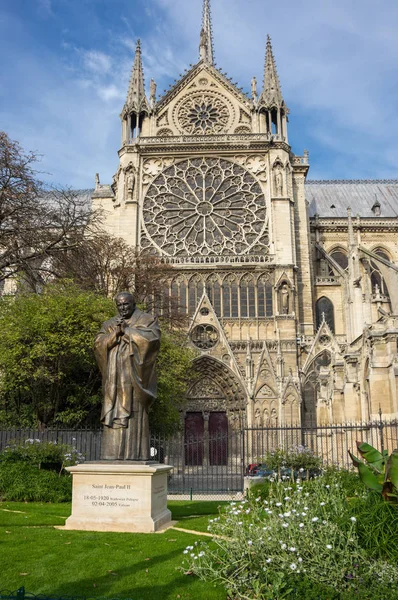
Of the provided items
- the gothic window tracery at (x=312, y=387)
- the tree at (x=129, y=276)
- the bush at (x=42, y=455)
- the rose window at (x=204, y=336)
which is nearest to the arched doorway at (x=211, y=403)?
the rose window at (x=204, y=336)

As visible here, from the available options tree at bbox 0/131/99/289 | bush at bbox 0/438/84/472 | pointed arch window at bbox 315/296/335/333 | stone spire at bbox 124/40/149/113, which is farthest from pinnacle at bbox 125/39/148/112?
bush at bbox 0/438/84/472

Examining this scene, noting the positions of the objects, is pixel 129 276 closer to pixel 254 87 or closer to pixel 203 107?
pixel 203 107

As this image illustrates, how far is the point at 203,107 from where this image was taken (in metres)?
37.2

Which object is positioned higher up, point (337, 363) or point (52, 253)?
point (52, 253)

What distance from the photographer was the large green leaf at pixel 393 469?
630 cm

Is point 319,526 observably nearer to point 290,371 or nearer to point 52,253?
point 52,253

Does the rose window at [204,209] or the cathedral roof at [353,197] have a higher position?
the cathedral roof at [353,197]

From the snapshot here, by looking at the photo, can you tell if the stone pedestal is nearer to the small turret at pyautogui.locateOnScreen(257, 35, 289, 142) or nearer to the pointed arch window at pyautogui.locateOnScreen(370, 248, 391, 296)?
the pointed arch window at pyautogui.locateOnScreen(370, 248, 391, 296)

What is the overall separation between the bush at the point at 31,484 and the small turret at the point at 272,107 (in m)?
27.1

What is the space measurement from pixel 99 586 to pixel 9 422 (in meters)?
16.7

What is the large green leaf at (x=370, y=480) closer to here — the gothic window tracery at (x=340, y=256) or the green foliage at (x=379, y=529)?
the green foliage at (x=379, y=529)

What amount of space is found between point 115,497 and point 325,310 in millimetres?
27984

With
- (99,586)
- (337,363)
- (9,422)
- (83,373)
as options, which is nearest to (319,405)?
(337,363)

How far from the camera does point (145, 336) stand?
8.19 meters
